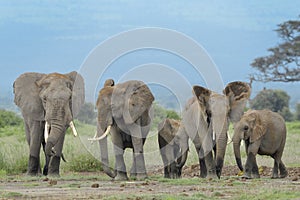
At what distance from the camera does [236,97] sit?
1535 cm

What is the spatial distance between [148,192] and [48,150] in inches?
150

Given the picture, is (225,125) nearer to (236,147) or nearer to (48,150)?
(236,147)

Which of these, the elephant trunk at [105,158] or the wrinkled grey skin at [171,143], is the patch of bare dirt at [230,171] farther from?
the elephant trunk at [105,158]

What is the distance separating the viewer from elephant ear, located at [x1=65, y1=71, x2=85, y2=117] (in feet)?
51.7

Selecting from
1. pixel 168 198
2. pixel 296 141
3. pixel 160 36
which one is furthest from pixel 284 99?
pixel 168 198

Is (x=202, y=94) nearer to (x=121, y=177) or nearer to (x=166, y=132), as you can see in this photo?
(x=166, y=132)

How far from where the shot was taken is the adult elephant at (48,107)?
14945 millimetres

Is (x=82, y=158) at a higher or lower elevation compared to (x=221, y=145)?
higher

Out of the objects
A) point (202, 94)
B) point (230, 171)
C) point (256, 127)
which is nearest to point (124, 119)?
point (202, 94)

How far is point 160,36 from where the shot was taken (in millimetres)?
18969

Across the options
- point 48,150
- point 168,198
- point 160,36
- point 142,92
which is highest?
point 160,36

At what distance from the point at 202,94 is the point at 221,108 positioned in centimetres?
53

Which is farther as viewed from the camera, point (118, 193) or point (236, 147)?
point (236, 147)

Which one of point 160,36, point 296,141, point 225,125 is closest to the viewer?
point 225,125
